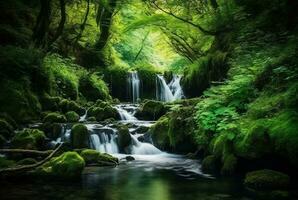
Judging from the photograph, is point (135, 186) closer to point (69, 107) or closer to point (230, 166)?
point (230, 166)

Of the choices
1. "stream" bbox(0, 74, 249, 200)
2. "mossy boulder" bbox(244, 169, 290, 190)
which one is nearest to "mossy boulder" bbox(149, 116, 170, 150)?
"stream" bbox(0, 74, 249, 200)

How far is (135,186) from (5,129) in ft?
18.5

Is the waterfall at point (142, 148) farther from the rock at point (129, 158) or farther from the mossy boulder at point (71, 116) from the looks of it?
the mossy boulder at point (71, 116)

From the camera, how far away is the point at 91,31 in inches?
906

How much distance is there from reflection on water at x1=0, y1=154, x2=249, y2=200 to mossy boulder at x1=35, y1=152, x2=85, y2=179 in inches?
10.7

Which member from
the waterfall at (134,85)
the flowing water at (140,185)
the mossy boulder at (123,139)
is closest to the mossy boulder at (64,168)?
the flowing water at (140,185)

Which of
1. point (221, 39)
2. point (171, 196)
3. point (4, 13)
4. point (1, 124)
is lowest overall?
point (171, 196)

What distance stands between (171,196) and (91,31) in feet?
55.4

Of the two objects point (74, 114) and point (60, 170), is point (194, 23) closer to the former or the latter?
point (74, 114)

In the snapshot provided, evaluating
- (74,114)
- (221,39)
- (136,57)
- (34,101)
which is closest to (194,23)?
(221,39)

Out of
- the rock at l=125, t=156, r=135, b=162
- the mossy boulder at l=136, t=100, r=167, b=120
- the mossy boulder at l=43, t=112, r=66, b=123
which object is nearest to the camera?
the rock at l=125, t=156, r=135, b=162

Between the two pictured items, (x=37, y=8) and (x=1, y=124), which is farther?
(x=37, y=8)

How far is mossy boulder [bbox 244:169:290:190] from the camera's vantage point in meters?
7.69

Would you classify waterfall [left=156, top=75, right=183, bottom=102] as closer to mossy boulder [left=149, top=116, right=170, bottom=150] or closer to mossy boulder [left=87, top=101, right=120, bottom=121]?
mossy boulder [left=87, top=101, right=120, bottom=121]
